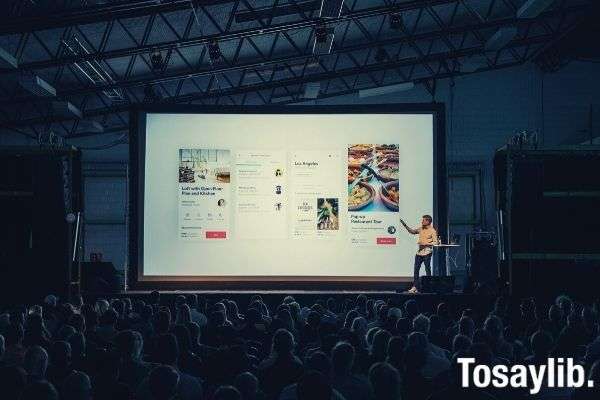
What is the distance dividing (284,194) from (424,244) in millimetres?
2909

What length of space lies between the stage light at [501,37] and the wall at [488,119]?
6.74 metres

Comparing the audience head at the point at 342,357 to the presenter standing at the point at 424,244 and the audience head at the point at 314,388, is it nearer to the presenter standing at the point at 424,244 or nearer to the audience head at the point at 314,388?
the audience head at the point at 314,388

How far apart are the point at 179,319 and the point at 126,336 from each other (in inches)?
126

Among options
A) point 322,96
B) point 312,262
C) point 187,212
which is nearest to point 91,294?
point 187,212

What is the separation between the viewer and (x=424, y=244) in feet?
45.5

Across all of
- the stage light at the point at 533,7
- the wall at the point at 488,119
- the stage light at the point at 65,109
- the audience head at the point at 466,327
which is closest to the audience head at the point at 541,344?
the audience head at the point at 466,327

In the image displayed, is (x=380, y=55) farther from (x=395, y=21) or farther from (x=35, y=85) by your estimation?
(x=35, y=85)

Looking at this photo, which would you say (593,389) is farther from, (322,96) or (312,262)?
(322,96)

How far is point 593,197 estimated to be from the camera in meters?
13.1

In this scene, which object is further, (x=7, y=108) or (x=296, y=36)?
(x=7, y=108)

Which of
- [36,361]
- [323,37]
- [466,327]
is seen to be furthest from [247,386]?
[323,37]

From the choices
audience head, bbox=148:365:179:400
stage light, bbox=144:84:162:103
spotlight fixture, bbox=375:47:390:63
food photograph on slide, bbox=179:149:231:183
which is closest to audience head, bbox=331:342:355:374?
audience head, bbox=148:365:179:400

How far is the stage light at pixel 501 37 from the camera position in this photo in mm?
16766

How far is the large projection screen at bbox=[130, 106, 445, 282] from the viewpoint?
563 inches
